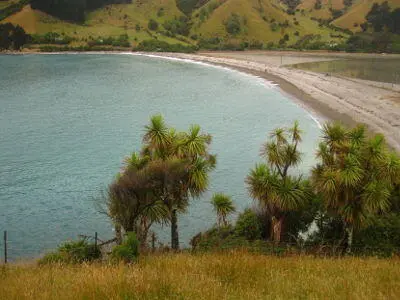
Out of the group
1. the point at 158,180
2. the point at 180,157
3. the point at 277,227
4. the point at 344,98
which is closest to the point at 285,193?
the point at 277,227

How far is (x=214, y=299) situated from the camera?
34.7ft

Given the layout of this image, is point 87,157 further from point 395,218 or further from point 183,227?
point 395,218

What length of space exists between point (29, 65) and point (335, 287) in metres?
174

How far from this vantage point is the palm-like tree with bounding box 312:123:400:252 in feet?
74.9

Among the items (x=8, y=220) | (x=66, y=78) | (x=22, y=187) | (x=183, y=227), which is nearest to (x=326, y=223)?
(x=183, y=227)

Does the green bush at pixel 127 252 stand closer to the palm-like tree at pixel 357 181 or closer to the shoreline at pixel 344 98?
the palm-like tree at pixel 357 181

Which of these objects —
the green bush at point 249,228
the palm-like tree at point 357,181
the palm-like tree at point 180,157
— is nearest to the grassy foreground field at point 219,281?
the palm-like tree at point 357,181

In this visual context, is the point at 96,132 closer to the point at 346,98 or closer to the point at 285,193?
the point at 285,193

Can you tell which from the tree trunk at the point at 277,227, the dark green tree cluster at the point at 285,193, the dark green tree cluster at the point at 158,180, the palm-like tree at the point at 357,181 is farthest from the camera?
the tree trunk at the point at 277,227

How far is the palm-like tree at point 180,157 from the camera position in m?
25.2

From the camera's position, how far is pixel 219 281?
1229 centimetres

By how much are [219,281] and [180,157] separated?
13.8 m

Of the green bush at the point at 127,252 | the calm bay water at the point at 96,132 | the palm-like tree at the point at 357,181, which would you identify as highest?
the palm-like tree at the point at 357,181

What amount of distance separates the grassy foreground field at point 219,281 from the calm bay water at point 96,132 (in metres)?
19.4
